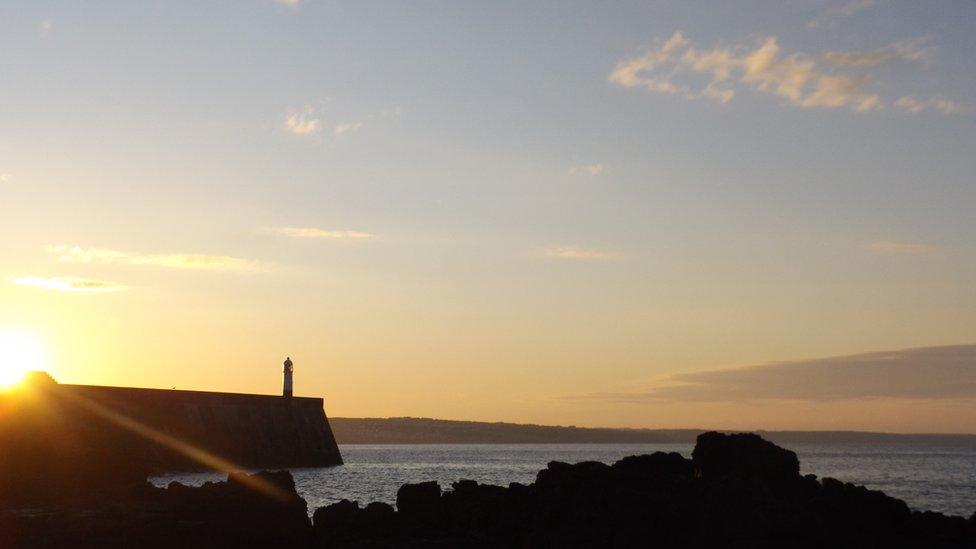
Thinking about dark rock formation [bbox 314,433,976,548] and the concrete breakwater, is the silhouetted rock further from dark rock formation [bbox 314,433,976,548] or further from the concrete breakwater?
the concrete breakwater

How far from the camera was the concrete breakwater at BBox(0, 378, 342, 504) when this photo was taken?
3584cm

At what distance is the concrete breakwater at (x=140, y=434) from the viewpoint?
35.8 meters

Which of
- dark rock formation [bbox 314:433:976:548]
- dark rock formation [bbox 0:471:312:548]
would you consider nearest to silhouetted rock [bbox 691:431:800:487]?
dark rock formation [bbox 314:433:976:548]

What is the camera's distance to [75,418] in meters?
46.6

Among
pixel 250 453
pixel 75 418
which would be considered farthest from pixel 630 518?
pixel 250 453

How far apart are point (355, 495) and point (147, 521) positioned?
74.8 ft

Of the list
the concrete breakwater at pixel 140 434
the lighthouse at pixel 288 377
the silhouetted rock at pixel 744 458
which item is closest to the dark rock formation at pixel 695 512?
the silhouetted rock at pixel 744 458

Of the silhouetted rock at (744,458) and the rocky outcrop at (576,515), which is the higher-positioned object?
the silhouetted rock at (744,458)

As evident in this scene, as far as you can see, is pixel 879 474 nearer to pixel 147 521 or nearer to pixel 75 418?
pixel 75 418

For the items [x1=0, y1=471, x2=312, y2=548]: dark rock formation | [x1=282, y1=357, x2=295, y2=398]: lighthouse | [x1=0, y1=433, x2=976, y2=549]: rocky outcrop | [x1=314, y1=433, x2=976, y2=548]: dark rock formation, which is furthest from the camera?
[x1=282, y1=357, x2=295, y2=398]: lighthouse

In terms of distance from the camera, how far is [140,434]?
174 feet

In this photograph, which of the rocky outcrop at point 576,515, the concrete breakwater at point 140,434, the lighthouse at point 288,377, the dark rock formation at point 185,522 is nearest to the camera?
the rocky outcrop at point 576,515

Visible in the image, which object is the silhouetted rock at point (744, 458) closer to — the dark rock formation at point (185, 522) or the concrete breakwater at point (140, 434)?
the dark rock formation at point (185, 522)

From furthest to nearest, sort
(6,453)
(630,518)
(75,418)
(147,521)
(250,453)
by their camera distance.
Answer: (250,453) < (75,418) < (6,453) < (147,521) < (630,518)
